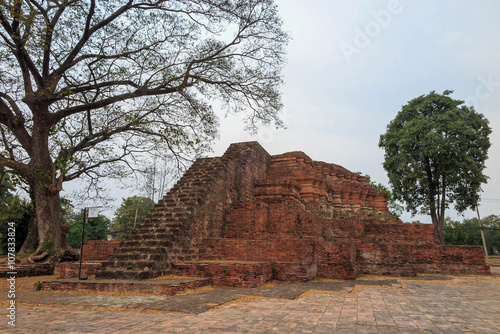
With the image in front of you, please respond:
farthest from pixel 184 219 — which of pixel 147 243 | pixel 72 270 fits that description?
pixel 72 270

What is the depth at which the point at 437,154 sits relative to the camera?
1784 centimetres

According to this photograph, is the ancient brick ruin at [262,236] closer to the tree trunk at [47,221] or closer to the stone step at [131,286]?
the stone step at [131,286]

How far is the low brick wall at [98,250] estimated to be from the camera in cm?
1071

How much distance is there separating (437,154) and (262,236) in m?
Answer: 13.2

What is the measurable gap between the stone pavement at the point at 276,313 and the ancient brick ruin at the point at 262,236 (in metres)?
1.46

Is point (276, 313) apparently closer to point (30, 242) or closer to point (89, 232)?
point (30, 242)

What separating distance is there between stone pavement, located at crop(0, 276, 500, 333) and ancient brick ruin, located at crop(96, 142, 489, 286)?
1.46 m

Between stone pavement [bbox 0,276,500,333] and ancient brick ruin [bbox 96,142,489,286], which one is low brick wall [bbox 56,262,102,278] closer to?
ancient brick ruin [bbox 96,142,489,286]

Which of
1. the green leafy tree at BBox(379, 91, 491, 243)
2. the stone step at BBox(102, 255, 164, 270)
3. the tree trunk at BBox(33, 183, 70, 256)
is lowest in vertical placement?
the stone step at BBox(102, 255, 164, 270)

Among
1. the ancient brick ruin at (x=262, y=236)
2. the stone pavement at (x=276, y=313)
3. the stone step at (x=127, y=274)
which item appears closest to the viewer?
the stone pavement at (x=276, y=313)

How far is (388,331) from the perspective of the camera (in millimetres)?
3488

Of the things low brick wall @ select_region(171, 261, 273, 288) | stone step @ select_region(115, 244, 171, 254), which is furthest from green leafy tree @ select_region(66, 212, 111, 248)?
low brick wall @ select_region(171, 261, 273, 288)

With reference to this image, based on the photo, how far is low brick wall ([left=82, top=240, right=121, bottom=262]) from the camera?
10711 millimetres

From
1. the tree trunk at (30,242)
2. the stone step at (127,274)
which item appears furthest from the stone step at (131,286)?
the tree trunk at (30,242)
